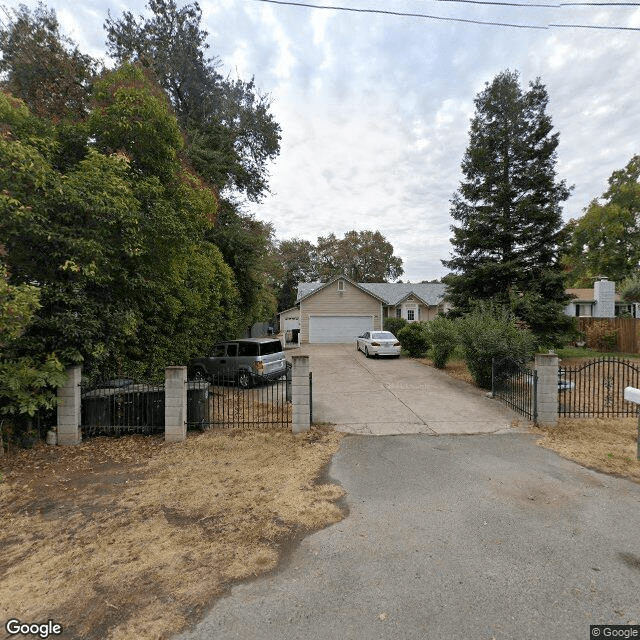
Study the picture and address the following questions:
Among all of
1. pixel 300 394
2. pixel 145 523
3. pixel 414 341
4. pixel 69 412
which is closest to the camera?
pixel 145 523

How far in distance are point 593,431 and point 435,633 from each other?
19.4ft

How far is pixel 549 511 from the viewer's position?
3814 millimetres

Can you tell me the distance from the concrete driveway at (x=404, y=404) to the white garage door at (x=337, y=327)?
12786 millimetres

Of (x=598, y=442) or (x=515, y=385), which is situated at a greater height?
(x=515, y=385)

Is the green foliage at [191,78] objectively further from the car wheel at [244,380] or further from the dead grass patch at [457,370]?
the dead grass patch at [457,370]

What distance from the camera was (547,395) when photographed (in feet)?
22.2

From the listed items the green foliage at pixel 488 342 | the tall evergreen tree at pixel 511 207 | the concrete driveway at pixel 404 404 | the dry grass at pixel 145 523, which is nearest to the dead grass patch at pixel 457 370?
the concrete driveway at pixel 404 404

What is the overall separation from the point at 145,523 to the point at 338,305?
2316 cm

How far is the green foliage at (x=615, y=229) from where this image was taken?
2794 cm

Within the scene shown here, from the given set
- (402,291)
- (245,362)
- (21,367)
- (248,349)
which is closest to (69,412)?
(21,367)

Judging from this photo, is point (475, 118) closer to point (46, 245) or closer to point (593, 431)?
point (593, 431)

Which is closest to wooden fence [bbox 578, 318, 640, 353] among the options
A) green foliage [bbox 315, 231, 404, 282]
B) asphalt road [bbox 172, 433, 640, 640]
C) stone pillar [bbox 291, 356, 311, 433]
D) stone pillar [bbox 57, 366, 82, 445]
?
asphalt road [bbox 172, 433, 640, 640]

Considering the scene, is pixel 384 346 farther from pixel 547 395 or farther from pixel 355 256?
pixel 355 256

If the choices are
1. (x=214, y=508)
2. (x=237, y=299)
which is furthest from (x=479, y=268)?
(x=214, y=508)
